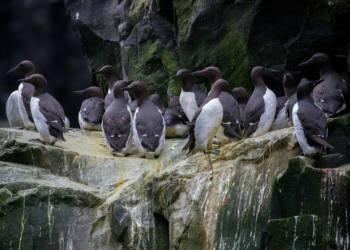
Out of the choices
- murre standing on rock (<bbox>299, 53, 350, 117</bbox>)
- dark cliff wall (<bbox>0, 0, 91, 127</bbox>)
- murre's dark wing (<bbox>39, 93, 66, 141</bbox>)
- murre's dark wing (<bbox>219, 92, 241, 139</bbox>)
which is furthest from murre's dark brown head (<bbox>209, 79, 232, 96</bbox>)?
dark cliff wall (<bbox>0, 0, 91, 127</bbox>)

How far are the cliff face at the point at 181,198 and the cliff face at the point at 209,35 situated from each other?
5.66 feet

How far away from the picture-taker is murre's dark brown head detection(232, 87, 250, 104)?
32.6ft

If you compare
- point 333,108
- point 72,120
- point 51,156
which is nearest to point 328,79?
point 333,108

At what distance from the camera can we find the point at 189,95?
1001 cm

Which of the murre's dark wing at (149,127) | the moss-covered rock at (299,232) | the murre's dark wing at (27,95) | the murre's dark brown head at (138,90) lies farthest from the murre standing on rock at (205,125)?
the murre's dark wing at (27,95)

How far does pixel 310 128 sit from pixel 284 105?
2.11m

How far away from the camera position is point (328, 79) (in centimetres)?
911

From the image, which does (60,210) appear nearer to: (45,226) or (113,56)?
(45,226)

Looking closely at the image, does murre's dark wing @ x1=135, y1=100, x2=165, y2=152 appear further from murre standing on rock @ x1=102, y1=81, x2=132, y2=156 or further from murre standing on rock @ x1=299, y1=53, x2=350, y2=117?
murre standing on rock @ x1=299, y1=53, x2=350, y2=117

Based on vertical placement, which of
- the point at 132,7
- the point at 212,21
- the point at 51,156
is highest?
the point at 132,7

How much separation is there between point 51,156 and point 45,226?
48.6 inches

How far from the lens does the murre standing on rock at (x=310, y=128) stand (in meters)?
7.11

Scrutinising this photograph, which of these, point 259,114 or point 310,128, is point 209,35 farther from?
point 310,128

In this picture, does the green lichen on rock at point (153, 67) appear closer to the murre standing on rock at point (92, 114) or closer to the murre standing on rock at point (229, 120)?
the murre standing on rock at point (92, 114)
